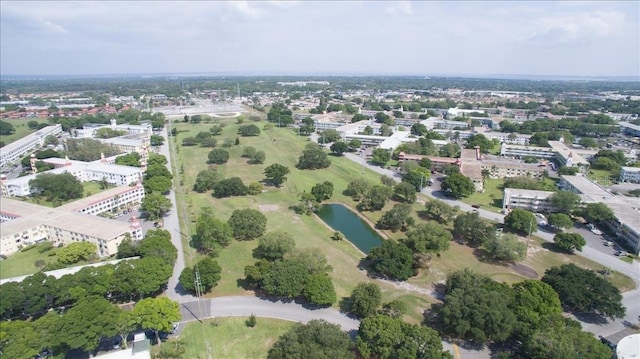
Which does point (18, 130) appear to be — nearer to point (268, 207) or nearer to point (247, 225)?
point (268, 207)

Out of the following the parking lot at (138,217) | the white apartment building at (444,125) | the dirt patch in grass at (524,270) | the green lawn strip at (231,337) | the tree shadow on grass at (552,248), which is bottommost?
the green lawn strip at (231,337)

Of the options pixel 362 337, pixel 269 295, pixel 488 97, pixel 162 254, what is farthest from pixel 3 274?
pixel 488 97

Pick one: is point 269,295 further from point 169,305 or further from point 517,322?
point 517,322

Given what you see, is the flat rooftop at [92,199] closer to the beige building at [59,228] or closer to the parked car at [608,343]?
the beige building at [59,228]

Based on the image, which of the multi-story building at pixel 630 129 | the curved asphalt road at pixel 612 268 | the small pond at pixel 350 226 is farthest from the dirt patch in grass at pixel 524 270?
the multi-story building at pixel 630 129

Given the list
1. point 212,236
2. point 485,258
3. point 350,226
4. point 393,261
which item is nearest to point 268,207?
point 350,226

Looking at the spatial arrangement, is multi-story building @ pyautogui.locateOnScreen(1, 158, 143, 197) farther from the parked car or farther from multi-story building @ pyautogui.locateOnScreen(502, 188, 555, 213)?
the parked car
